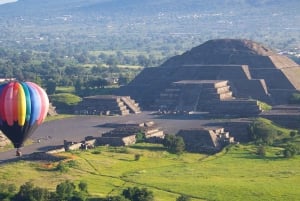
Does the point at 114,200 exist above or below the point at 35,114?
below

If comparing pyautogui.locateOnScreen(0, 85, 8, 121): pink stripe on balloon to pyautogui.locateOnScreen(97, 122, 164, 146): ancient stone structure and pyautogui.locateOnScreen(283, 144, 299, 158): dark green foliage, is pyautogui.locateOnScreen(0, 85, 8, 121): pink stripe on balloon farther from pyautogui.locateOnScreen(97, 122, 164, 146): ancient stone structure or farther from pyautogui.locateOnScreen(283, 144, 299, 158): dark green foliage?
pyautogui.locateOnScreen(283, 144, 299, 158): dark green foliage

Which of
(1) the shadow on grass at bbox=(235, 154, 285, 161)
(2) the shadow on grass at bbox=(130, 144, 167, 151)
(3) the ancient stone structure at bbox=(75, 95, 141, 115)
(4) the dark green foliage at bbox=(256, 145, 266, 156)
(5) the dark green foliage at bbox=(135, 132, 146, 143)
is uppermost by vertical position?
(3) the ancient stone structure at bbox=(75, 95, 141, 115)

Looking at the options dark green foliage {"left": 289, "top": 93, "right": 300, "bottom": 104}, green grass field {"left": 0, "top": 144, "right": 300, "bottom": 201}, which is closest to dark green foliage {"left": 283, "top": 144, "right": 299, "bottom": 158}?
green grass field {"left": 0, "top": 144, "right": 300, "bottom": 201}

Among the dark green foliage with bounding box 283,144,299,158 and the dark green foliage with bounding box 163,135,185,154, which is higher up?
the dark green foliage with bounding box 163,135,185,154

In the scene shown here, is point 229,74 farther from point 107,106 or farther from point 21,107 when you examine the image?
point 21,107

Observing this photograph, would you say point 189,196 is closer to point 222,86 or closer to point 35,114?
point 35,114

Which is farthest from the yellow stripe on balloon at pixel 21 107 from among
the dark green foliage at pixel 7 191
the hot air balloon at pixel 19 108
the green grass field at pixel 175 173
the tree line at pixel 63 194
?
the green grass field at pixel 175 173

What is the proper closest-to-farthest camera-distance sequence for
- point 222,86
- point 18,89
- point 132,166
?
point 18,89 → point 132,166 → point 222,86

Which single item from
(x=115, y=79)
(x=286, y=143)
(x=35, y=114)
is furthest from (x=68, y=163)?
(x=115, y=79)
